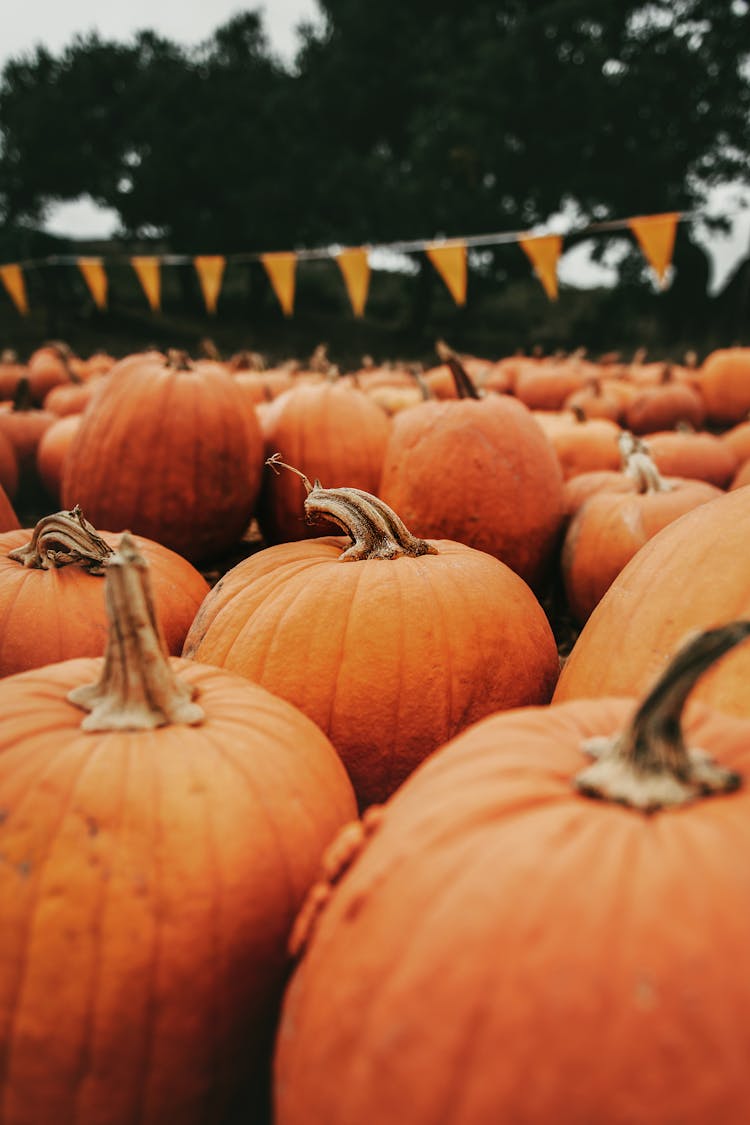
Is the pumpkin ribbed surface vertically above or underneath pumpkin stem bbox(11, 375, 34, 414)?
underneath

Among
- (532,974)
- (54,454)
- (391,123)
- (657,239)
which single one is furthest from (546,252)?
(391,123)

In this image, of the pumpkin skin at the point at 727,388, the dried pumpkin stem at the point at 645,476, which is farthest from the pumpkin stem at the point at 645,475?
the pumpkin skin at the point at 727,388

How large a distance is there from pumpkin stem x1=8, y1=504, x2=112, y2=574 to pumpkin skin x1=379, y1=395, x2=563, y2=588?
127cm

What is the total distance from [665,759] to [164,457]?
2.86m

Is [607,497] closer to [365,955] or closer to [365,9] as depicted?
[365,955]

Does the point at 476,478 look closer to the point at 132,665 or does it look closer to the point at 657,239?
the point at 132,665

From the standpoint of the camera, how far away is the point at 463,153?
909 inches

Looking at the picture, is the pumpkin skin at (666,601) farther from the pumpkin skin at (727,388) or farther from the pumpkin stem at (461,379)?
the pumpkin skin at (727,388)

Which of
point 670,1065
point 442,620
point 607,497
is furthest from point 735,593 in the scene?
point 607,497

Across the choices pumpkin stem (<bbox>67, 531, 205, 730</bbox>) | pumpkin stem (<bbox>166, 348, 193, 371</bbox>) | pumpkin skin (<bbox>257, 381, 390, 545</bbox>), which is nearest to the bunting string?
pumpkin skin (<bbox>257, 381, 390, 545</bbox>)

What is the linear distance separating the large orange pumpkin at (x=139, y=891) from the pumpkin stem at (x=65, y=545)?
0.87m

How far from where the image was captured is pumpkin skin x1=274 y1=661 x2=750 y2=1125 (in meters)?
0.80

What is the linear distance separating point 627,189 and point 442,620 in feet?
80.8

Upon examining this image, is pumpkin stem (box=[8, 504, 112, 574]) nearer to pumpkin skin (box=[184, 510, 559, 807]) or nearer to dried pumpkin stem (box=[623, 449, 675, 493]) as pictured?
pumpkin skin (box=[184, 510, 559, 807])
